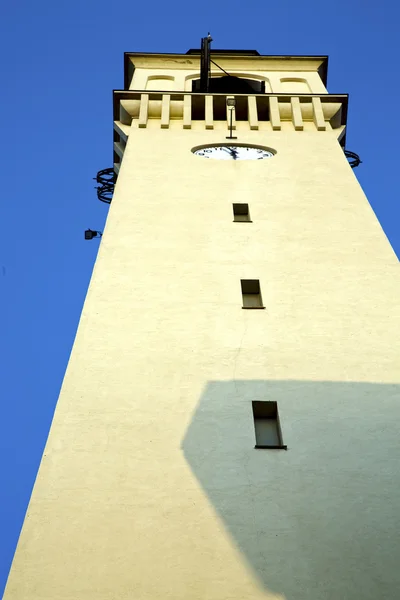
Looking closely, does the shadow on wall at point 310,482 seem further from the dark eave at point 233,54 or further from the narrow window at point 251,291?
the dark eave at point 233,54

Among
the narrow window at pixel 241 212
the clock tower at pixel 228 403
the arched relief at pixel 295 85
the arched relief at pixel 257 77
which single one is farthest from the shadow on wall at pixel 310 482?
the arched relief at pixel 257 77

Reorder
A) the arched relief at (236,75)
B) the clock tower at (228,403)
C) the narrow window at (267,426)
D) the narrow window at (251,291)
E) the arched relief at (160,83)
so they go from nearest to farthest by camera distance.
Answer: the clock tower at (228,403) → the narrow window at (267,426) → the narrow window at (251,291) → the arched relief at (160,83) → the arched relief at (236,75)

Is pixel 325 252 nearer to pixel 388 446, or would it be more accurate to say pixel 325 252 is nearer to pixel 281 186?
pixel 281 186

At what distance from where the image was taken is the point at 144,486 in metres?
11.1

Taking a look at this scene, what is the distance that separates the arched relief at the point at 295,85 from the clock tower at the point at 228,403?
8267 mm

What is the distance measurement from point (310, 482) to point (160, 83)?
1963 centimetres

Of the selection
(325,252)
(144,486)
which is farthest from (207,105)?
(144,486)

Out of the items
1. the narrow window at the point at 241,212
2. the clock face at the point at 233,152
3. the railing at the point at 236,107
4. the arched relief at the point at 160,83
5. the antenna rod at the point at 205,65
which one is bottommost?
the narrow window at the point at 241,212

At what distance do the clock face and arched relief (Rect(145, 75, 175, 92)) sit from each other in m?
6.93

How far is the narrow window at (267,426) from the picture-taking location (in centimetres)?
1191

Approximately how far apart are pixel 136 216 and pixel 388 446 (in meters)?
7.87

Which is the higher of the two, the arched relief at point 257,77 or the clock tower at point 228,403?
the arched relief at point 257,77

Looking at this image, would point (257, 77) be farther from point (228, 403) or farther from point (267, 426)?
point (267, 426)

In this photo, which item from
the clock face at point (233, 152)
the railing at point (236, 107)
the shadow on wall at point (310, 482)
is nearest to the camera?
the shadow on wall at point (310, 482)
